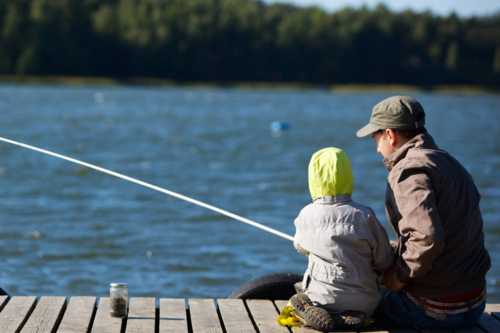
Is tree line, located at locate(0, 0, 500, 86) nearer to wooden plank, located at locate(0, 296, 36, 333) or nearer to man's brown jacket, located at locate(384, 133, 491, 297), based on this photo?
wooden plank, located at locate(0, 296, 36, 333)

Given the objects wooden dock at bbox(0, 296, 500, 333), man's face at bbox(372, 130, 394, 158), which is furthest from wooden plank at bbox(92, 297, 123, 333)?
man's face at bbox(372, 130, 394, 158)

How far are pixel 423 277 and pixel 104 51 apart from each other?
322ft

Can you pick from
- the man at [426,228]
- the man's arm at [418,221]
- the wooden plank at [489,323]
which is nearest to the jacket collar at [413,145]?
the man at [426,228]

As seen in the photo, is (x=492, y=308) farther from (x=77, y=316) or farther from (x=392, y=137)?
(x=77, y=316)

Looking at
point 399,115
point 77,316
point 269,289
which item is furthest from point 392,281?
point 77,316

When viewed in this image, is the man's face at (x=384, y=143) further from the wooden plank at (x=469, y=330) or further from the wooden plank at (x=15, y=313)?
the wooden plank at (x=15, y=313)

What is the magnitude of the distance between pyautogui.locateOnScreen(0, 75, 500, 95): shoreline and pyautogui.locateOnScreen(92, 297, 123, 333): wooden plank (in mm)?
89295

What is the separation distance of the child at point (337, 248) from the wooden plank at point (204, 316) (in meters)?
0.41

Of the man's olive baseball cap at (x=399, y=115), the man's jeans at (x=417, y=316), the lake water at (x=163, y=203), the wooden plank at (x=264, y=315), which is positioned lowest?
the lake water at (x=163, y=203)

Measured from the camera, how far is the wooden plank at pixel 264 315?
5.14 m

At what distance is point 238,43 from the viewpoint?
112 metres

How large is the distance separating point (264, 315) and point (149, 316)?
1.90 feet

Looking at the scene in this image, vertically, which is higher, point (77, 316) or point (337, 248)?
point (337, 248)

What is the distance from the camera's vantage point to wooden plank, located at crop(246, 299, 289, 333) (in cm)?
514
